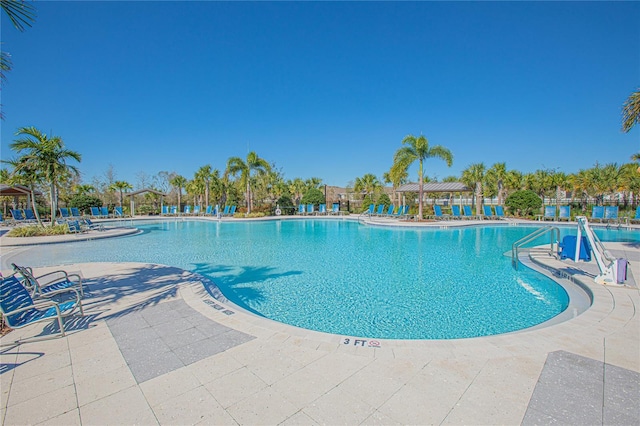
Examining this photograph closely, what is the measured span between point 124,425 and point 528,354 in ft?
11.1

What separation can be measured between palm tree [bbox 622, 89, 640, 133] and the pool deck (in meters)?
7.40

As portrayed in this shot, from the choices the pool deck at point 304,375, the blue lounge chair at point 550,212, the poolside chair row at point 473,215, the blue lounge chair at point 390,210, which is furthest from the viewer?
the blue lounge chair at point 390,210

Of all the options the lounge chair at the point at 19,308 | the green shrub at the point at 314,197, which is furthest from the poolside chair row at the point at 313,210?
the lounge chair at the point at 19,308

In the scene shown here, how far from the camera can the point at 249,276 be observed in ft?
24.6

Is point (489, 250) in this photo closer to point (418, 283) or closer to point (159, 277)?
point (418, 283)

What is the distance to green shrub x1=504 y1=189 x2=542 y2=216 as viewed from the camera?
21391 millimetres

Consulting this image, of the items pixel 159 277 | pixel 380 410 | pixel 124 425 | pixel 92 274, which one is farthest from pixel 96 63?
pixel 380 410

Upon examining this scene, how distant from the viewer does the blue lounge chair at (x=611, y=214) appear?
17266 millimetres

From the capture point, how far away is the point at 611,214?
→ 1748 centimetres

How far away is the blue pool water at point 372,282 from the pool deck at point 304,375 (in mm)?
1334

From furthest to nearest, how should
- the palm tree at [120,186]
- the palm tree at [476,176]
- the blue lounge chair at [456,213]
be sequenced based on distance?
the palm tree at [120,186] < the palm tree at [476,176] < the blue lounge chair at [456,213]

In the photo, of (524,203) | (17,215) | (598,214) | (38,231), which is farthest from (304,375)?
(17,215)

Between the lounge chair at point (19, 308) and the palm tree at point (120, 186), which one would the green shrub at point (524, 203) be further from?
the palm tree at point (120, 186)

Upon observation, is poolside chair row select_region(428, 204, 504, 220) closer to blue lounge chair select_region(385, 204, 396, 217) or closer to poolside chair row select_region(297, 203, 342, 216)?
blue lounge chair select_region(385, 204, 396, 217)
